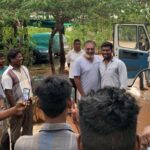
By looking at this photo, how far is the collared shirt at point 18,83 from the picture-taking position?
18.0 ft

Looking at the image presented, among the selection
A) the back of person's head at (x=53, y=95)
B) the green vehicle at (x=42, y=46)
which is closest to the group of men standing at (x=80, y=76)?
the back of person's head at (x=53, y=95)

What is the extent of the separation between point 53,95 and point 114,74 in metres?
3.68

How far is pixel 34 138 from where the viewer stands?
240 cm

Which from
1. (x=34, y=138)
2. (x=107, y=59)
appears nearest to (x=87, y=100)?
(x=34, y=138)

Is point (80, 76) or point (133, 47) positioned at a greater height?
point (80, 76)

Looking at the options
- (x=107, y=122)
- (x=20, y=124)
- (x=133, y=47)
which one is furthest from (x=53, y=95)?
(x=133, y=47)

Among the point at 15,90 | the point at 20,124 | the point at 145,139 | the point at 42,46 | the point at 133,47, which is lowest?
the point at 42,46

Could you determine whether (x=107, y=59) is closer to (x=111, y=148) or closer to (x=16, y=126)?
(x=16, y=126)

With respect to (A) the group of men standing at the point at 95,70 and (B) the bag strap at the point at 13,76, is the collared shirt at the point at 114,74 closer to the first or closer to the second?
(A) the group of men standing at the point at 95,70

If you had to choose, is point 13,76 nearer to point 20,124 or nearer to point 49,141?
point 20,124

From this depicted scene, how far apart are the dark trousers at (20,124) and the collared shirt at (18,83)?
0.28 metres

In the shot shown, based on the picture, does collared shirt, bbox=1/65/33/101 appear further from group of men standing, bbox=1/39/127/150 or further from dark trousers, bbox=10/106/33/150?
dark trousers, bbox=10/106/33/150

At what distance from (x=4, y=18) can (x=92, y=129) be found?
1103cm

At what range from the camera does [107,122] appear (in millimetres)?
1642
